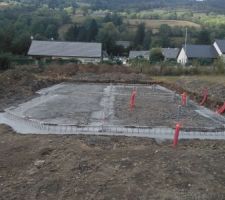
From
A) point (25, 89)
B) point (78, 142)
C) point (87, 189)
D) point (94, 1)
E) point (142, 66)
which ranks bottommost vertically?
point (94, 1)

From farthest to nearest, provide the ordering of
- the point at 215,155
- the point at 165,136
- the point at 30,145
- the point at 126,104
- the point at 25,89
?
1. the point at 25,89
2. the point at 126,104
3. the point at 165,136
4. the point at 30,145
5. the point at 215,155

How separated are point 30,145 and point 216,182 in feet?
11.6

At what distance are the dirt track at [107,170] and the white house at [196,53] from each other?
41.3 metres

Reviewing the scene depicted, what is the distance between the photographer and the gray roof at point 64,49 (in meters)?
44.2

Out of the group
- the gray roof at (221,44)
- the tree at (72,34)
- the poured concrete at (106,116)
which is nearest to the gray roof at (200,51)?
the gray roof at (221,44)

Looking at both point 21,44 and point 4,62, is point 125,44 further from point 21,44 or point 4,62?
point 4,62

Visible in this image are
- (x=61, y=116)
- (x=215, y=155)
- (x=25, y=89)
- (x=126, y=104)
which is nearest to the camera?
(x=215, y=155)

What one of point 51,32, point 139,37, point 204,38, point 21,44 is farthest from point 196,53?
point 51,32

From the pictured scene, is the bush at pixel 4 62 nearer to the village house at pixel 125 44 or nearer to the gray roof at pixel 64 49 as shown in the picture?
the gray roof at pixel 64 49

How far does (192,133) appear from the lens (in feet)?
31.7

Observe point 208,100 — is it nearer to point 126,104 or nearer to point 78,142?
point 126,104

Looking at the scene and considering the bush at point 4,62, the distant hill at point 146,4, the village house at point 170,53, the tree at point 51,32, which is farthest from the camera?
the distant hill at point 146,4

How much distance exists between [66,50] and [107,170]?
39.7m

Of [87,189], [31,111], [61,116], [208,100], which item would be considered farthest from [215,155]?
[208,100]
